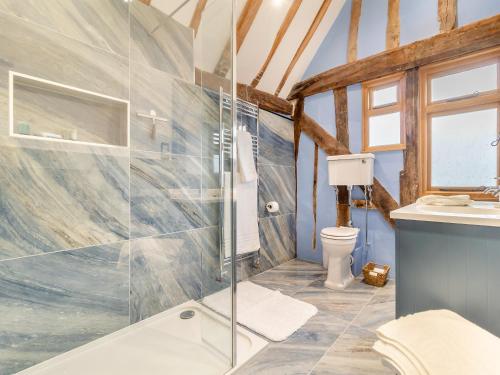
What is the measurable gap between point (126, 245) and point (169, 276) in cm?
44

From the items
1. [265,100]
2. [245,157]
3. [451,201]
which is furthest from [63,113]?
[451,201]

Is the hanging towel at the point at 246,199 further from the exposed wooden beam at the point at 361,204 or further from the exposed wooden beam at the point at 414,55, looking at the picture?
the exposed wooden beam at the point at 414,55

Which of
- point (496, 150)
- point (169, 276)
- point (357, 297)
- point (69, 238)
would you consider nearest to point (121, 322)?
point (169, 276)

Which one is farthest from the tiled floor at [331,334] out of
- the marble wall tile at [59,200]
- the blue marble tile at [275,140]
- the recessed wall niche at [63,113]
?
the recessed wall niche at [63,113]

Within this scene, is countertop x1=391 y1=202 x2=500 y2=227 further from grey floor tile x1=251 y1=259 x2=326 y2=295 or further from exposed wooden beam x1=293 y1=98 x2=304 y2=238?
exposed wooden beam x1=293 y1=98 x2=304 y2=238

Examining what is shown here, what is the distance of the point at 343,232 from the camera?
2.45 metres

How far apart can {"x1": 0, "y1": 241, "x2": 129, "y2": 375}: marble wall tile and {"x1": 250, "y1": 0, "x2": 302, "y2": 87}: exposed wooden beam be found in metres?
2.18

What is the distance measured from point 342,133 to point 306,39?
45.2 inches

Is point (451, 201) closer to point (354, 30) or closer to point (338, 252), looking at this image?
point (338, 252)

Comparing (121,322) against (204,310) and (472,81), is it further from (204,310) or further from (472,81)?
(472,81)

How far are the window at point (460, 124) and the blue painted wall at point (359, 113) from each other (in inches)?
12.4

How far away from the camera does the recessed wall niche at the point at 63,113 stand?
129 cm

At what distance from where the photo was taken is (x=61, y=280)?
1409mm

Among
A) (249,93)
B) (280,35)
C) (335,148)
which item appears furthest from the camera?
(335,148)
